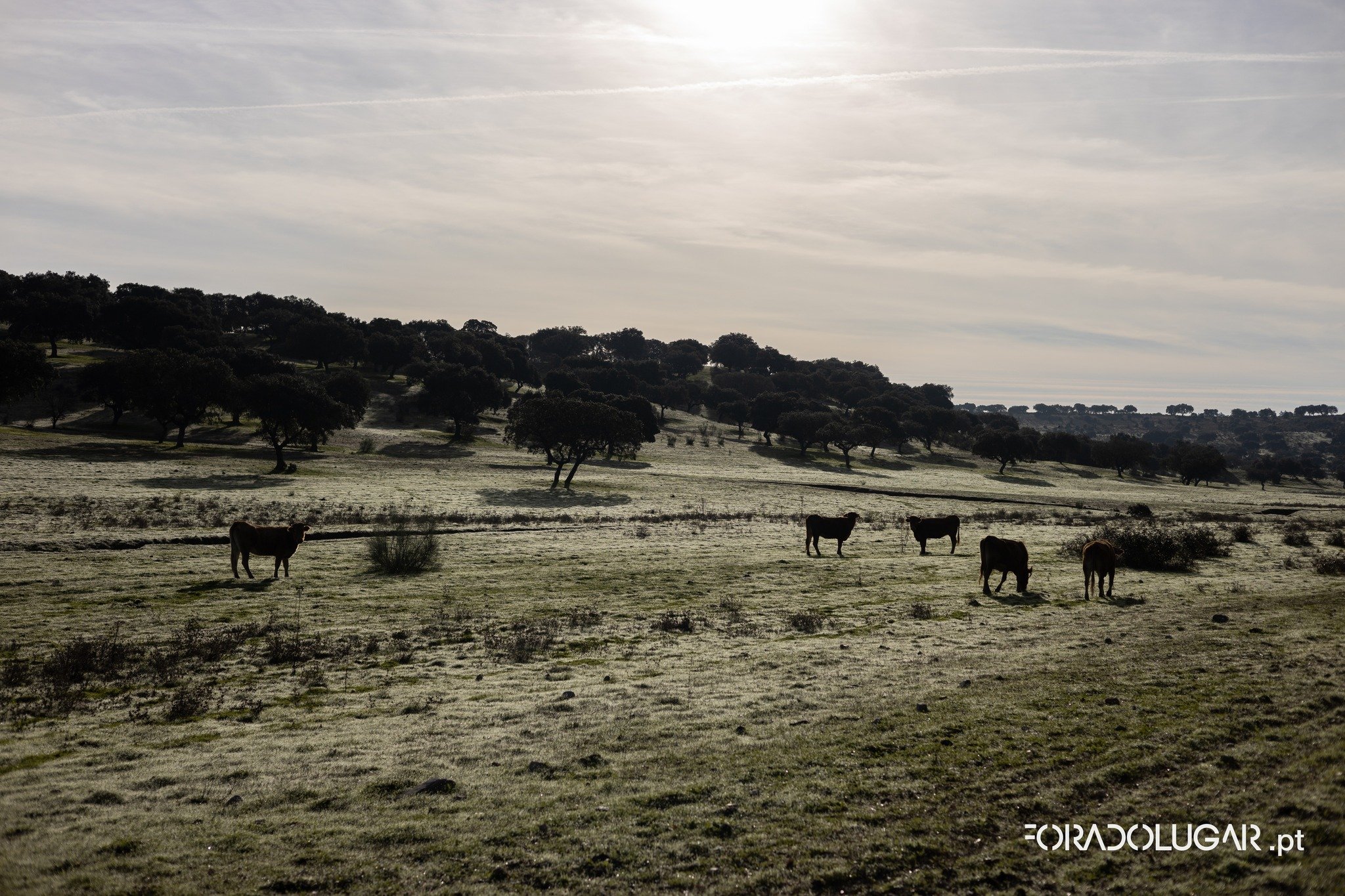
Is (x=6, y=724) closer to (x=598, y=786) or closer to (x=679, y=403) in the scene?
(x=598, y=786)

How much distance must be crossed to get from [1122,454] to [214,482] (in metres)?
142

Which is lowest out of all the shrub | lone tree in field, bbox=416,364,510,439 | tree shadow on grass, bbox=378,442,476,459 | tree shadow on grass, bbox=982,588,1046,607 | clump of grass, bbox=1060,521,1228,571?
the shrub

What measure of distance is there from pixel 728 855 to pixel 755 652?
9086 millimetres

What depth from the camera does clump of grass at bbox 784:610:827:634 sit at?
18875mm

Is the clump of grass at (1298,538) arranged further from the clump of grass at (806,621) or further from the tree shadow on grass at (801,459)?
the tree shadow on grass at (801,459)

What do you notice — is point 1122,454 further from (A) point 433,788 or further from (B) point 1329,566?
(A) point 433,788

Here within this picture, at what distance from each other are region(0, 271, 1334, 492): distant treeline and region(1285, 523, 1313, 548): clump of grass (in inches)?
2070

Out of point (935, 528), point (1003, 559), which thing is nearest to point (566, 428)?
point (935, 528)

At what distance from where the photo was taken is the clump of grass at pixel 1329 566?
24797 mm

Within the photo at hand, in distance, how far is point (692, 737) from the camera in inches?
428

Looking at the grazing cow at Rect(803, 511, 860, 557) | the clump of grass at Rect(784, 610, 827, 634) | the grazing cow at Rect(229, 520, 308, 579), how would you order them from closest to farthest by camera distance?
the clump of grass at Rect(784, 610, 827, 634)
the grazing cow at Rect(229, 520, 308, 579)
the grazing cow at Rect(803, 511, 860, 557)

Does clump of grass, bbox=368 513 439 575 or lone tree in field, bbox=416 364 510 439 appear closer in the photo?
clump of grass, bbox=368 513 439 575

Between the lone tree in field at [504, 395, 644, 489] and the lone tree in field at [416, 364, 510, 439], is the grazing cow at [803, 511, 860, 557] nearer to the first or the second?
the lone tree in field at [504, 395, 644, 489]

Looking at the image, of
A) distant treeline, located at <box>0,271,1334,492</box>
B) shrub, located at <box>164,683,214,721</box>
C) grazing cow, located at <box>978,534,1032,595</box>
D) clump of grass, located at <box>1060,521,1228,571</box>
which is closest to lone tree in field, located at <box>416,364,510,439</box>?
distant treeline, located at <box>0,271,1334,492</box>
